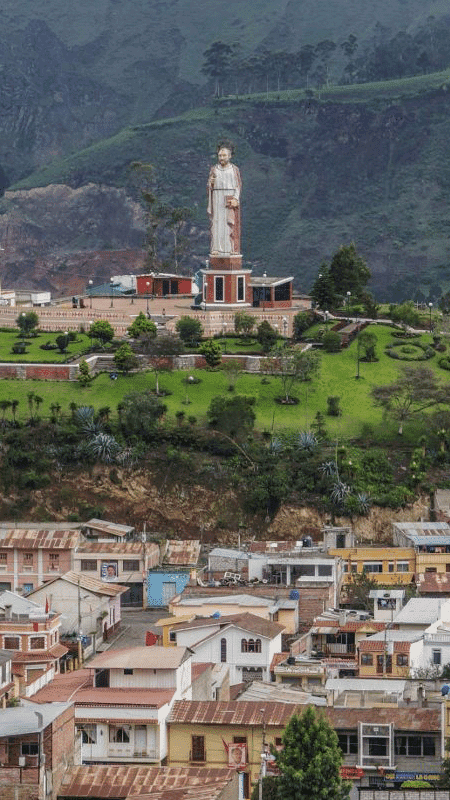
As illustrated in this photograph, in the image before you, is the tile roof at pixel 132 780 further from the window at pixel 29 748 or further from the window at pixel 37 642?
the window at pixel 37 642

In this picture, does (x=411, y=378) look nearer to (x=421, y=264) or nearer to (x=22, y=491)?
(x=22, y=491)

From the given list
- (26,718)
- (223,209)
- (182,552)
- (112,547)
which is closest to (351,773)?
(26,718)

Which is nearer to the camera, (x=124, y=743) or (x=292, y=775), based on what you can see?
(x=292, y=775)

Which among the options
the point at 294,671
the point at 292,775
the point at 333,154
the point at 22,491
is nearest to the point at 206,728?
the point at 292,775

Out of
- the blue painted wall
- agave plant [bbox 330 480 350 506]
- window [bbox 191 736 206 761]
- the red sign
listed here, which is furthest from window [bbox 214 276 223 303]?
the red sign

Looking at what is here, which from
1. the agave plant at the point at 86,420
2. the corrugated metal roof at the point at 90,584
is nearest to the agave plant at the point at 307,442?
the agave plant at the point at 86,420
